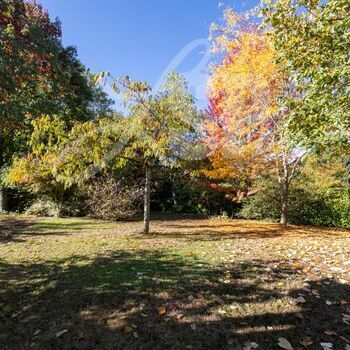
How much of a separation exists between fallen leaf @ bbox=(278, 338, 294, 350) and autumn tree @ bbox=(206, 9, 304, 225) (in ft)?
19.3

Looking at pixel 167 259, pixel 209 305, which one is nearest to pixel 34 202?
pixel 167 259

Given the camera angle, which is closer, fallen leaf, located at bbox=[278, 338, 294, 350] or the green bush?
fallen leaf, located at bbox=[278, 338, 294, 350]

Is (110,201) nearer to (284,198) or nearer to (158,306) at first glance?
(284,198)

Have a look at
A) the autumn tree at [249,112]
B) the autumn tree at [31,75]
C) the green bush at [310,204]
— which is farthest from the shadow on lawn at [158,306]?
the autumn tree at [31,75]

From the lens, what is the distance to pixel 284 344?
8.78 ft

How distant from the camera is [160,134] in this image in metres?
7.27

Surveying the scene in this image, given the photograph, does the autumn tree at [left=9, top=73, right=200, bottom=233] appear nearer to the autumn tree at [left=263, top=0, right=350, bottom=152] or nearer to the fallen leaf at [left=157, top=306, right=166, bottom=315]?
the autumn tree at [left=263, top=0, right=350, bottom=152]

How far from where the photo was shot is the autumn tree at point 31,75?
38.6 feet

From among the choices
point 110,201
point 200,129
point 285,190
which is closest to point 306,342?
point 285,190

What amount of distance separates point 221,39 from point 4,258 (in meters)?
9.04

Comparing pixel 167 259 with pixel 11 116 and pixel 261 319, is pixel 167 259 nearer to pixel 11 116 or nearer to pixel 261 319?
pixel 261 319

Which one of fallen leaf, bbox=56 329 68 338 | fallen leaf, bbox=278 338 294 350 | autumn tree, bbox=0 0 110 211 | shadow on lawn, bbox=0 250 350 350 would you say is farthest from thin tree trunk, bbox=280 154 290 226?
fallen leaf, bbox=56 329 68 338

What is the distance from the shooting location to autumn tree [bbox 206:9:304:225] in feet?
28.7

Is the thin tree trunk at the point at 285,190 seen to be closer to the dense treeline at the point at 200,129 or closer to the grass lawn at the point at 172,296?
the dense treeline at the point at 200,129
